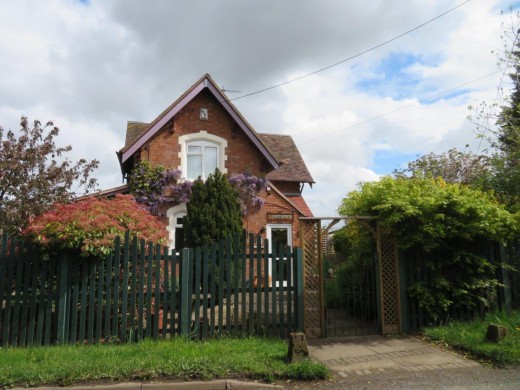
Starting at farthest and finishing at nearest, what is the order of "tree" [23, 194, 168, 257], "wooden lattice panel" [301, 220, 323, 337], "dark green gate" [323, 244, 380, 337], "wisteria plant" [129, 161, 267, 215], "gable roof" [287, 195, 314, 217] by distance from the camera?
"gable roof" [287, 195, 314, 217], "wisteria plant" [129, 161, 267, 215], "dark green gate" [323, 244, 380, 337], "wooden lattice panel" [301, 220, 323, 337], "tree" [23, 194, 168, 257]

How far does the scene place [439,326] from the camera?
25.2ft

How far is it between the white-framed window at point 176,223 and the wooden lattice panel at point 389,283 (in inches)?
301

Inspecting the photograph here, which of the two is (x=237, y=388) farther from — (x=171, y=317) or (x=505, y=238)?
(x=505, y=238)

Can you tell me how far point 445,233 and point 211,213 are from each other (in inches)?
260

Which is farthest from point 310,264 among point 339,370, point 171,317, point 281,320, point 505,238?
point 505,238

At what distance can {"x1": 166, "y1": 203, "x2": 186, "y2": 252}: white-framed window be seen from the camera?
44.1 feet

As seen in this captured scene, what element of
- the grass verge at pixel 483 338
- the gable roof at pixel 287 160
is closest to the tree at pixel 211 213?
the gable roof at pixel 287 160

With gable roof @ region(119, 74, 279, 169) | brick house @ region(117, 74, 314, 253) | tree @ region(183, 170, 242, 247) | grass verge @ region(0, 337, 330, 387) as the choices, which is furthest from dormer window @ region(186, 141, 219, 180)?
grass verge @ region(0, 337, 330, 387)

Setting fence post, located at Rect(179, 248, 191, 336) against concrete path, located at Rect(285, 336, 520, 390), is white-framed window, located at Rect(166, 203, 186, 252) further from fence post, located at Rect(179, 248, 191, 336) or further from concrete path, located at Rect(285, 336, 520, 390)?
concrete path, located at Rect(285, 336, 520, 390)

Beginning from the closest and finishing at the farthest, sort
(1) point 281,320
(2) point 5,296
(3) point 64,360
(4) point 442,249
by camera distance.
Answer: (3) point 64,360, (2) point 5,296, (1) point 281,320, (4) point 442,249

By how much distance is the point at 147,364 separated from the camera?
5324 millimetres

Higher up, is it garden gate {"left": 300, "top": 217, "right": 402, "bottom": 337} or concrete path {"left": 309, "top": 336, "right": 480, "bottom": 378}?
garden gate {"left": 300, "top": 217, "right": 402, "bottom": 337}

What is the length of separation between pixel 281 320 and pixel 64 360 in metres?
3.63

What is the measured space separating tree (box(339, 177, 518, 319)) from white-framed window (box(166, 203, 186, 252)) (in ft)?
24.2
